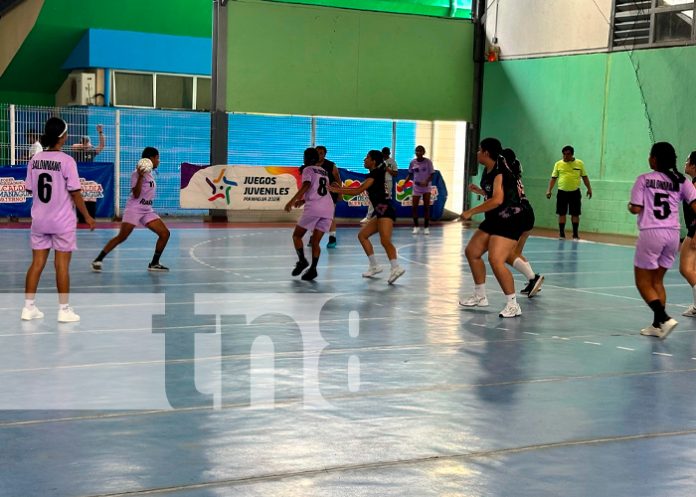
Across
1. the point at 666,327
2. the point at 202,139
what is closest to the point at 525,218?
the point at 666,327

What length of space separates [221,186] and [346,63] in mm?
5124

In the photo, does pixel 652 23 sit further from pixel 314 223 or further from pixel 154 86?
pixel 154 86

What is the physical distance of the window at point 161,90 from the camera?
3366 cm

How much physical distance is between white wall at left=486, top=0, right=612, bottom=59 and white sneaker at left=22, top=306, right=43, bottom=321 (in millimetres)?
19678

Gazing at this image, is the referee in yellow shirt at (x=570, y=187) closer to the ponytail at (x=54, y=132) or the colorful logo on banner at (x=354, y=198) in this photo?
the colorful logo on banner at (x=354, y=198)

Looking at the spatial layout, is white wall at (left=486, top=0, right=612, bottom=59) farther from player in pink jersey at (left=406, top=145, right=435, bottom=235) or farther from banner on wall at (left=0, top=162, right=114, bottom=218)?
banner on wall at (left=0, top=162, right=114, bottom=218)

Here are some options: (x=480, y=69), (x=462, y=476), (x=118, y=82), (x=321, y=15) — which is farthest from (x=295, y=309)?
(x=118, y=82)

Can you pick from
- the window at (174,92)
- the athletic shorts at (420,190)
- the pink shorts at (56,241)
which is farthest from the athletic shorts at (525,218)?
the window at (174,92)

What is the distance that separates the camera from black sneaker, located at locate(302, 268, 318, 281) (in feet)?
48.6

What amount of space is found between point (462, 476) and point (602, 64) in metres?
22.8

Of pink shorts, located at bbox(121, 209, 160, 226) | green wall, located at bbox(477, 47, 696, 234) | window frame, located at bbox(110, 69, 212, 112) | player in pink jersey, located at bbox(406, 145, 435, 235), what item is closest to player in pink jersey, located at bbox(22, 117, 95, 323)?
pink shorts, located at bbox(121, 209, 160, 226)

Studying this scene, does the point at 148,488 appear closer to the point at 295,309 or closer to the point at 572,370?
the point at 572,370

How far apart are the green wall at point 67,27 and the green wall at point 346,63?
268 inches

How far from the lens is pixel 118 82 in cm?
3347
